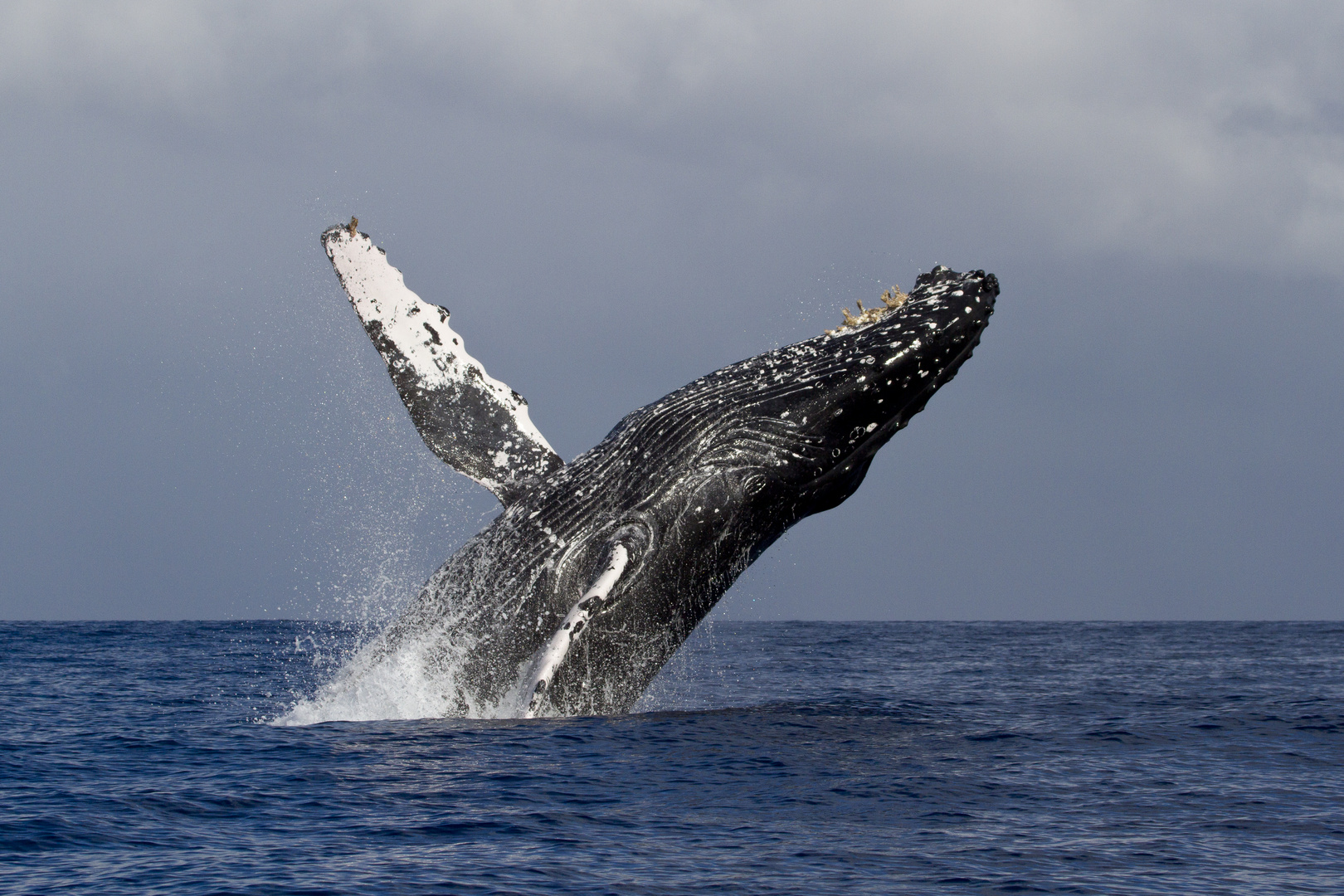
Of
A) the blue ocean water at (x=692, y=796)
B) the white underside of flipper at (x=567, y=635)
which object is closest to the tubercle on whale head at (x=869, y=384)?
the white underside of flipper at (x=567, y=635)

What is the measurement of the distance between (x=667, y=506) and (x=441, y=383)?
8.09 ft

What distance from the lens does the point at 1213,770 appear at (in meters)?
8.96

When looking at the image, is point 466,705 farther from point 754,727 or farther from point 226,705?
point 226,705

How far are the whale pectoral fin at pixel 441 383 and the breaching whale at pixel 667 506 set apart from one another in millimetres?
182

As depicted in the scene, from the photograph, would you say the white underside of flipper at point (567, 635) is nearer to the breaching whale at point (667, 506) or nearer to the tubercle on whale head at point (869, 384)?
the breaching whale at point (667, 506)

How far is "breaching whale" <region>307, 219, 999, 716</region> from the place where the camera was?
1030 centimetres

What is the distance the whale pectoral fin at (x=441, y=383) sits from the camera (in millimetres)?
11039

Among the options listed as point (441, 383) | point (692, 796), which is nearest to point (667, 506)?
point (441, 383)

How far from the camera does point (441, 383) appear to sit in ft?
36.7

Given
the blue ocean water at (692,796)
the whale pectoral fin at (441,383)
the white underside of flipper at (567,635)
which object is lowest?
the blue ocean water at (692,796)

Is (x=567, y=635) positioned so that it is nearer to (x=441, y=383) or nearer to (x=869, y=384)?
(x=441, y=383)

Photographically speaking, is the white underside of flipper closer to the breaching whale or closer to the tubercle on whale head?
the breaching whale

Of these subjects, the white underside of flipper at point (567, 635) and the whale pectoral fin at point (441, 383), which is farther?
the whale pectoral fin at point (441, 383)

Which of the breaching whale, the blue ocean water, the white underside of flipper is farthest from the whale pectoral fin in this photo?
the blue ocean water
